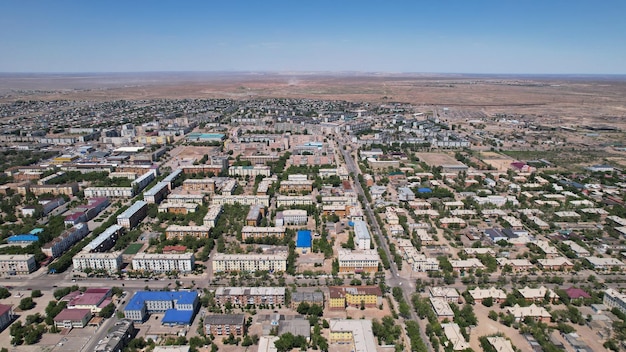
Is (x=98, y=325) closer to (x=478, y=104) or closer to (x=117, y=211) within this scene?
(x=117, y=211)

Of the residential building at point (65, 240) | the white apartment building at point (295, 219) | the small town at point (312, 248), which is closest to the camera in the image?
the small town at point (312, 248)

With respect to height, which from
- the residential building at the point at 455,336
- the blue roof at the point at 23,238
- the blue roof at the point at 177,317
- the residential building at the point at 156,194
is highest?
the residential building at the point at 156,194

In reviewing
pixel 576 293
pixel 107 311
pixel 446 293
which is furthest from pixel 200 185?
pixel 576 293

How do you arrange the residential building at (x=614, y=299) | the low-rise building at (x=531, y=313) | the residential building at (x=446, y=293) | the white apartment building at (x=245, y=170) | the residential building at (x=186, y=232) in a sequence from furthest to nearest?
the white apartment building at (x=245, y=170) → the residential building at (x=186, y=232) → the residential building at (x=446, y=293) → the residential building at (x=614, y=299) → the low-rise building at (x=531, y=313)

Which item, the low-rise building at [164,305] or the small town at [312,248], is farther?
the low-rise building at [164,305]

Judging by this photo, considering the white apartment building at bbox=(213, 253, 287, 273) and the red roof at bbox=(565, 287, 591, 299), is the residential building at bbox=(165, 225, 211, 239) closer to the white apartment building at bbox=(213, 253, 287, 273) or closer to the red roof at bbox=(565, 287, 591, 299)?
the white apartment building at bbox=(213, 253, 287, 273)

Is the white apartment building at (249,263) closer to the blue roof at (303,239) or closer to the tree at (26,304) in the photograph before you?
the blue roof at (303,239)

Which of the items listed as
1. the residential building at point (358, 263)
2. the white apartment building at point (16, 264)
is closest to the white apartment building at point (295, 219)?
the residential building at point (358, 263)

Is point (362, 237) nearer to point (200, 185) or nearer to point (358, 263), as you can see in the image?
point (358, 263)
